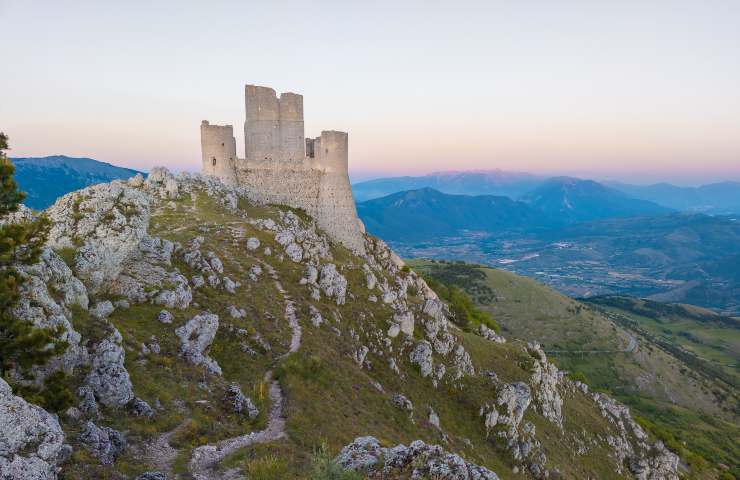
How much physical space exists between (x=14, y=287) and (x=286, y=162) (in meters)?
53.1

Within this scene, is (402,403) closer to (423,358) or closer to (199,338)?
(423,358)

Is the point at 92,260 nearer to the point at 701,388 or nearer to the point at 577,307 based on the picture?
the point at 701,388

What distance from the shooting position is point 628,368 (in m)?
135

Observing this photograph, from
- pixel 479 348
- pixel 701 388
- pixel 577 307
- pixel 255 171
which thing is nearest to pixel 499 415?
pixel 479 348

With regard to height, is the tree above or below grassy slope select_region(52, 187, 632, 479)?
above

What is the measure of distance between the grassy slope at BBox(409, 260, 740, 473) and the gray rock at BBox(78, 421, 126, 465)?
110140 mm

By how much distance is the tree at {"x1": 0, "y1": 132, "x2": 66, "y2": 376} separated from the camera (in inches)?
602

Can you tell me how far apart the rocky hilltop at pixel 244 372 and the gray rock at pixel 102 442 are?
63 mm

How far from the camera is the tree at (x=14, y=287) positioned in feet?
50.1

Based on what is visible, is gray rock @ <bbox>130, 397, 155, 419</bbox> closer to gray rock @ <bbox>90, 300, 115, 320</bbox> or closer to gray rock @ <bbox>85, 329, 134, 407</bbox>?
gray rock @ <bbox>85, 329, 134, 407</bbox>

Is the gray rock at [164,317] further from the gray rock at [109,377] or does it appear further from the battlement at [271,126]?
the battlement at [271,126]

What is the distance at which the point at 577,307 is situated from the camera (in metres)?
178

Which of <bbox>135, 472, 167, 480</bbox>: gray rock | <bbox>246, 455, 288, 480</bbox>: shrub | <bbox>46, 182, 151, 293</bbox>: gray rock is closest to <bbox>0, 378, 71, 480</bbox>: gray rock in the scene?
<bbox>135, 472, 167, 480</bbox>: gray rock

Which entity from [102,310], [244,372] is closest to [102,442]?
[102,310]
